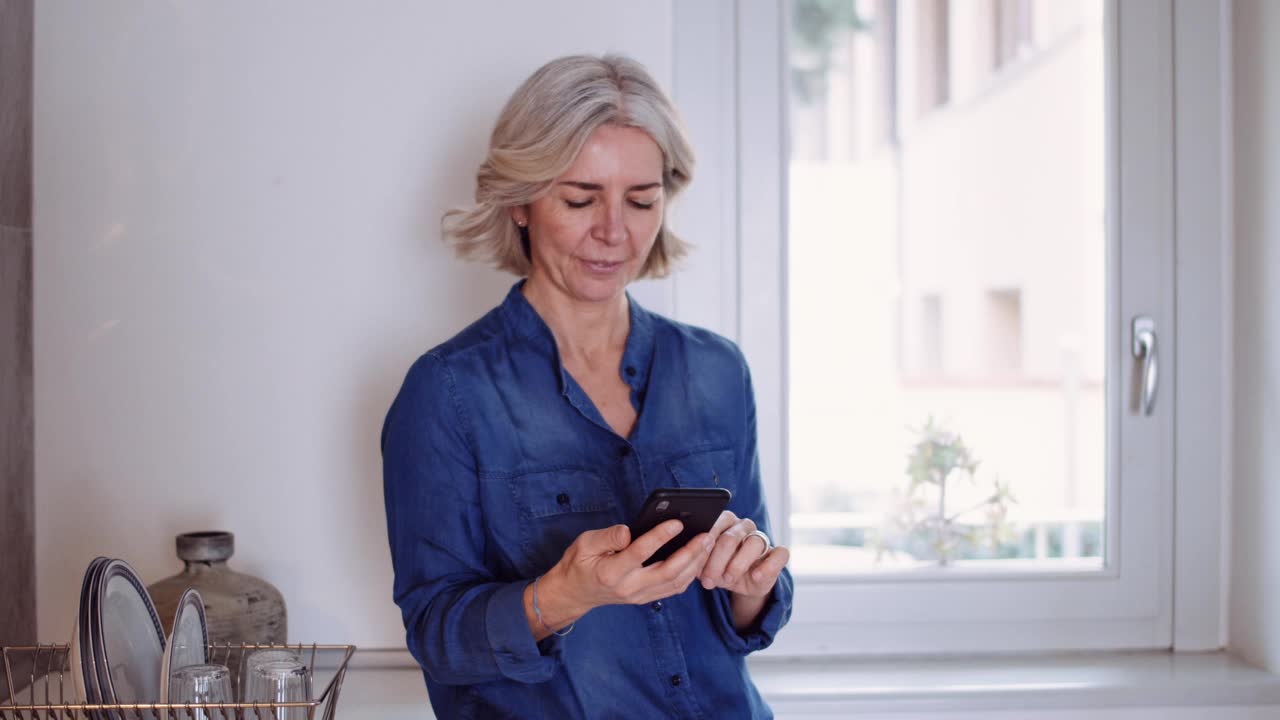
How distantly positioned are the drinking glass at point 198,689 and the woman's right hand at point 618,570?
35 centimetres

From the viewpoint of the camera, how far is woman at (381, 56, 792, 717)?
51.0 inches

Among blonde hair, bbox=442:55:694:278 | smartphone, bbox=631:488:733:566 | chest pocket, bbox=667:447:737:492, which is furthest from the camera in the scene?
chest pocket, bbox=667:447:737:492

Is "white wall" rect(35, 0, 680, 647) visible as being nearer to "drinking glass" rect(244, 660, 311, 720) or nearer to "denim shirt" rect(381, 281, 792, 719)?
"denim shirt" rect(381, 281, 792, 719)

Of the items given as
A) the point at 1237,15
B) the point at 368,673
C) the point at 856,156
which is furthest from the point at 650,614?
the point at 1237,15

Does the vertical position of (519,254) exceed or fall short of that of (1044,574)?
it exceeds it

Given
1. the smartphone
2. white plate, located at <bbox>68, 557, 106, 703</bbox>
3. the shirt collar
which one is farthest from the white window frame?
white plate, located at <bbox>68, 557, 106, 703</bbox>

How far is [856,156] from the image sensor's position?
204 centimetres

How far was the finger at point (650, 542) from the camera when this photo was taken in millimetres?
1138

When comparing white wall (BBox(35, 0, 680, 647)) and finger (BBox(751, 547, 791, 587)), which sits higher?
white wall (BBox(35, 0, 680, 647))

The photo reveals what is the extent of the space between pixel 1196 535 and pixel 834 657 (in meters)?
0.69

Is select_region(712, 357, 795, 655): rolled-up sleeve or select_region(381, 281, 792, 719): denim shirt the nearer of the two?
select_region(381, 281, 792, 719): denim shirt

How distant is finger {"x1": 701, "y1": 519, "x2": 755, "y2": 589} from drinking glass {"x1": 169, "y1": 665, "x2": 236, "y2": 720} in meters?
0.53

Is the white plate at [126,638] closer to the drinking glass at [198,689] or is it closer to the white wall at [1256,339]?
the drinking glass at [198,689]

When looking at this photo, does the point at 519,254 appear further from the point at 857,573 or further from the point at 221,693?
the point at 857,573
